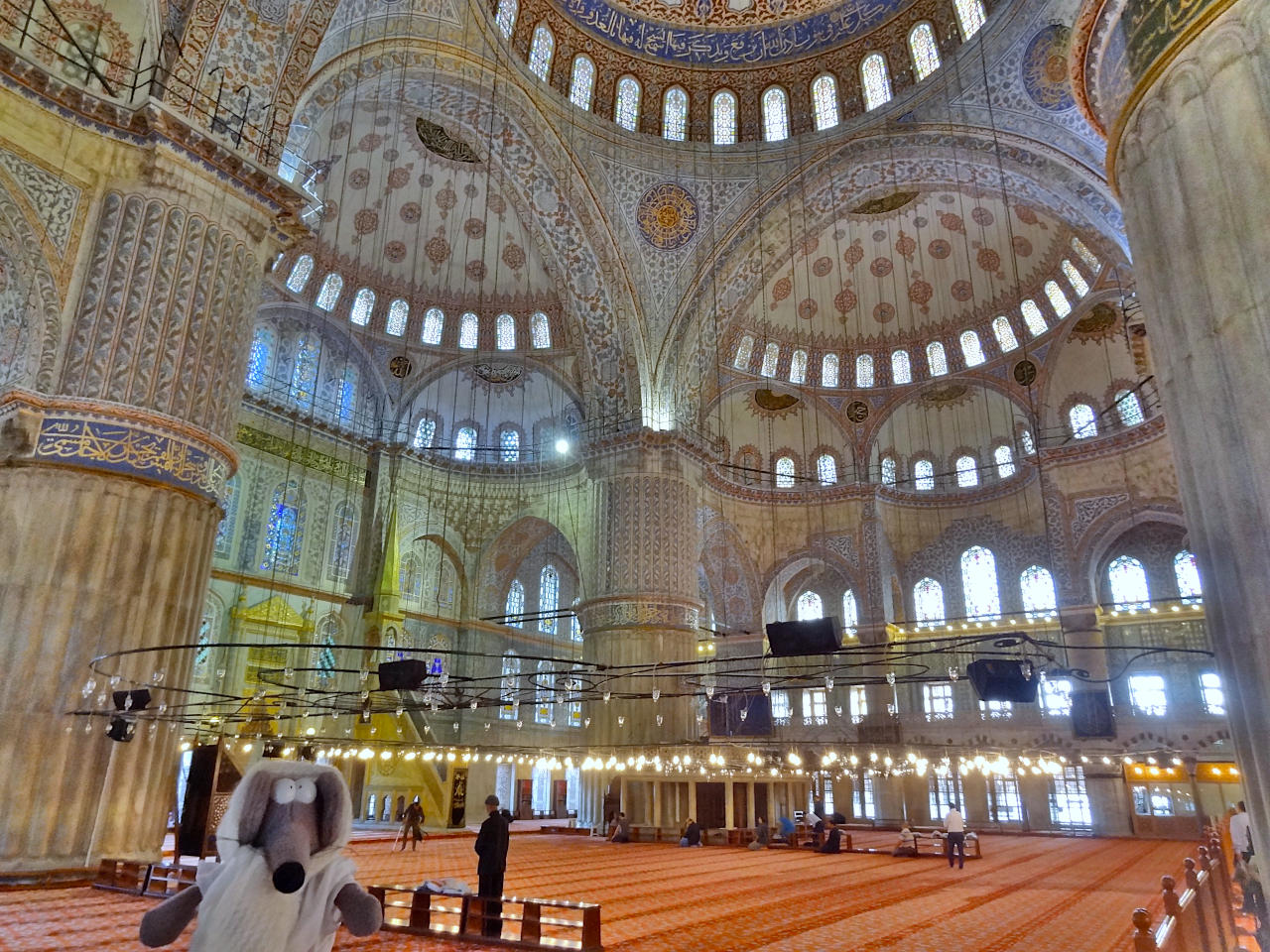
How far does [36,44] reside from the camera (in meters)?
8.66

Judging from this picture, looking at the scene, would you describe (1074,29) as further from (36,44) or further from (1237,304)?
(36,44)

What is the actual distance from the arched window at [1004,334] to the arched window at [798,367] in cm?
515

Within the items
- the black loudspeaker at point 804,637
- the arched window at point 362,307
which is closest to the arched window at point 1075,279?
the black loudspeaker at point 804,637

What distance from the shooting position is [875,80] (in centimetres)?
1741

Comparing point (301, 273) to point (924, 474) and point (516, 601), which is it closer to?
point (516, 601)

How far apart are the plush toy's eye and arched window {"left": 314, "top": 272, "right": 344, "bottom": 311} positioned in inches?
783

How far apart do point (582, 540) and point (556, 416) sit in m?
4.12

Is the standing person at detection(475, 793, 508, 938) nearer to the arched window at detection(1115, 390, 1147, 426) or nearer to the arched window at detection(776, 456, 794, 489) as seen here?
the arched window at detection(776, 456, 794, 489)

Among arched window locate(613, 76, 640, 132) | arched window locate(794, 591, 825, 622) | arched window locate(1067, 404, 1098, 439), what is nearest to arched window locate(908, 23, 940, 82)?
arched window locate(613, 76, 640, 132)

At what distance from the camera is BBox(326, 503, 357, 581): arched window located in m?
20.0

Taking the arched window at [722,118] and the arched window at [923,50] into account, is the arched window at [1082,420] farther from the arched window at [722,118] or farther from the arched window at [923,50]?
the arched window at [722,118]

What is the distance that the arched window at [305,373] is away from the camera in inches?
781

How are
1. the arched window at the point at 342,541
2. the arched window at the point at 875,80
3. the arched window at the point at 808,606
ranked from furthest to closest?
the arched window at the point at 808,606 < the arched window at the point at 342,541 < the arched window at the point at 875,80

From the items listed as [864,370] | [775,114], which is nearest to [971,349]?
[864,370]
